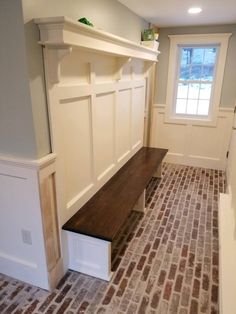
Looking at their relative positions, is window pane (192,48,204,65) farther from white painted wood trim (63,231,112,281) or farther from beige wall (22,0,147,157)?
white painted wood trim (63,231,112,281)

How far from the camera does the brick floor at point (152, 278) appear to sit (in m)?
1.69

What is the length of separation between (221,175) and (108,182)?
2234 millimetres

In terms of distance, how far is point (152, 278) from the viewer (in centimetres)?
192

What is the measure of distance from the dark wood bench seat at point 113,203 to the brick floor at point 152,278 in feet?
1.40

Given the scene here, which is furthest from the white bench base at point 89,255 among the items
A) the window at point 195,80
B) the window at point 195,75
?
the window at point 195,80

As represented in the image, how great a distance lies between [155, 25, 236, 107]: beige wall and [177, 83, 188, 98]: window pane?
0.26 meters

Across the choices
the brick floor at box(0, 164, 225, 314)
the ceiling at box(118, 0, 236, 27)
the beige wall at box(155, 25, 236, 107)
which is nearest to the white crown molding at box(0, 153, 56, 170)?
the brick floor at box(0, 164, 225, 314)

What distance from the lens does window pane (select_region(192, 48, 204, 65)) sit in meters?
3.82

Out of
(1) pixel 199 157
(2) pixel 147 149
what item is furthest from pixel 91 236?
(1) pixel 199 157

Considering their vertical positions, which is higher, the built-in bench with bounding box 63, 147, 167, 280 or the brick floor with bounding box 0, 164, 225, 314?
the built-in bench with bounding box 63, 147, 167, 280

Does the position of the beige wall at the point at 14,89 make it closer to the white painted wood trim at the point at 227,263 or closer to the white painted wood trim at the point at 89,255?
the white painted wood trim at the point at 89,255

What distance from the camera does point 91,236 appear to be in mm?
1779

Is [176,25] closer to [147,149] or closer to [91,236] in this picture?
[147,149]

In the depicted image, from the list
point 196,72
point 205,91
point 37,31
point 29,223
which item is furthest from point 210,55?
point 29,223
